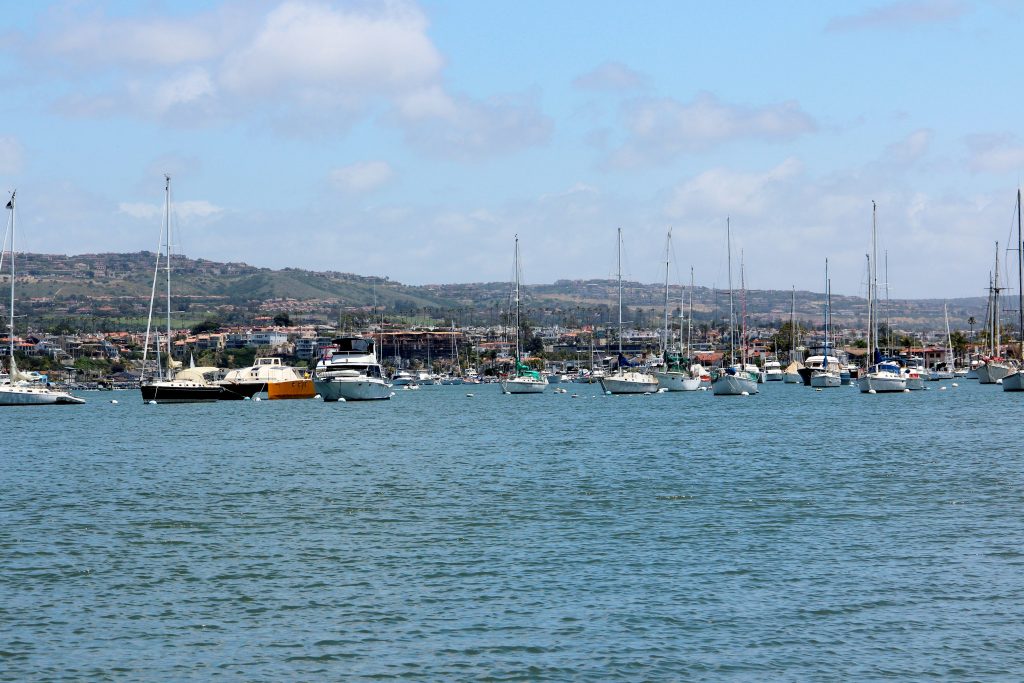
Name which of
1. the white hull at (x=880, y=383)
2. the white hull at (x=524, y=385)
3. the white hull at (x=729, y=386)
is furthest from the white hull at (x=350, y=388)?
the white hull at (x=880, y=383)

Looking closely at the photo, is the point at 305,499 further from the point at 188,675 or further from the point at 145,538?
the point at 188,675

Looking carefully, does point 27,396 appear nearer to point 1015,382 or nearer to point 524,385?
point 524,385

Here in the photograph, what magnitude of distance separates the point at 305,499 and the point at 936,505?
18.2 meters

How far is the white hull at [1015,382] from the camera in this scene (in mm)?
116500

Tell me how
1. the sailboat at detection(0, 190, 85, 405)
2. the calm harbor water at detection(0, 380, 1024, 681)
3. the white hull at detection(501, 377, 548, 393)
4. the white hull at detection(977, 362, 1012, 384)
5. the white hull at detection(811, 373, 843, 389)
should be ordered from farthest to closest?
the white hull at detection(811, 373, 843, 389) < the white hull at detection(501, 377, 548, 393) < the white hull at detection(977, 362, 1012, 384) < the sailboat at detection(0, 190, 85, 405) < the calm harbor water at detection(0, 380, 1024, 681)

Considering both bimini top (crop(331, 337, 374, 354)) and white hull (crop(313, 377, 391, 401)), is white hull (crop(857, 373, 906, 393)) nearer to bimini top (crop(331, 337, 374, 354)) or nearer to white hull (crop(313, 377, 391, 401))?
white hull (crop(313, 377, 391, 401))

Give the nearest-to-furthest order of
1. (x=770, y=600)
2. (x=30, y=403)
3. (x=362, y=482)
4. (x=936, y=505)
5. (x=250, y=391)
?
(x=770, y=600)
(x=936, y=505)
(x=362, y=482)
(x=30, y=403)
(x=250, y=391)

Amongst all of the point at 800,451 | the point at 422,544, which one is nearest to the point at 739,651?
the point at 422,544

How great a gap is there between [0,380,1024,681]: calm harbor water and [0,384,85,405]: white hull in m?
62.6

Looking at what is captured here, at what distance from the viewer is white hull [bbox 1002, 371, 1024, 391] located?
4587 inches

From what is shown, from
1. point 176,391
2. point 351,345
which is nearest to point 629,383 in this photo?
point 351,345

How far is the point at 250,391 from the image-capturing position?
5226 inches

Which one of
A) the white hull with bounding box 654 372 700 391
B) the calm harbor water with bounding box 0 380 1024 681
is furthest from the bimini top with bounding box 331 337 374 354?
the calm harbor water with bounding box 0 380 1024 681

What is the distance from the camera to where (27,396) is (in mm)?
116938
